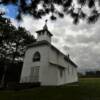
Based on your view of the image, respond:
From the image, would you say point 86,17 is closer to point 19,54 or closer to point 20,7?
point 20,7

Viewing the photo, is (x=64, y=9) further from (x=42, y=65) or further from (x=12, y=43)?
(x=12, y=43)

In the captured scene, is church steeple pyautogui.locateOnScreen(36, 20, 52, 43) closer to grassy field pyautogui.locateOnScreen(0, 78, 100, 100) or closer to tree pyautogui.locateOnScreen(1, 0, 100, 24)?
grassy field pyautogui.locateOnScreen(0, 78, 100, 100)

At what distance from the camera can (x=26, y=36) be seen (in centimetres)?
3741

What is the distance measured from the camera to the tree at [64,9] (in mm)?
4676

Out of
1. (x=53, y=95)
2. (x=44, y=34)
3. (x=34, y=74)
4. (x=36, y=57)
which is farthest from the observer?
(x=44, y=34)

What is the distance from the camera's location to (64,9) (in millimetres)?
5148

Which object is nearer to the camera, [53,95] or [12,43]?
[53,95]

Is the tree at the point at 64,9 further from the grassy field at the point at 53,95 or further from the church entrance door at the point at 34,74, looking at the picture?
the church entrance door at the point at 34,74

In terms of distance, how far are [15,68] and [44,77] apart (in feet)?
36.9

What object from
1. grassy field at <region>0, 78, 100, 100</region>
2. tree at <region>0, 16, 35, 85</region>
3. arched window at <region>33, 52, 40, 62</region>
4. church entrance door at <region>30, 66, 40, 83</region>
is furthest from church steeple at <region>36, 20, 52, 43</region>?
grassy field at <region>0, 78, 100, 100</region>

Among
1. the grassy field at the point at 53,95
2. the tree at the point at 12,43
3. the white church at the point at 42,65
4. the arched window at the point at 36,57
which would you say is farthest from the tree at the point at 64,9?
the tree at the point at 12,43

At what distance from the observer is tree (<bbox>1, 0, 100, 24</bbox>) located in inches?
184

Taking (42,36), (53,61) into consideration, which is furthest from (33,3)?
(42,36)

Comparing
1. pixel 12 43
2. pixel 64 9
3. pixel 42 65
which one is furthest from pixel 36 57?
pixel 64 9
